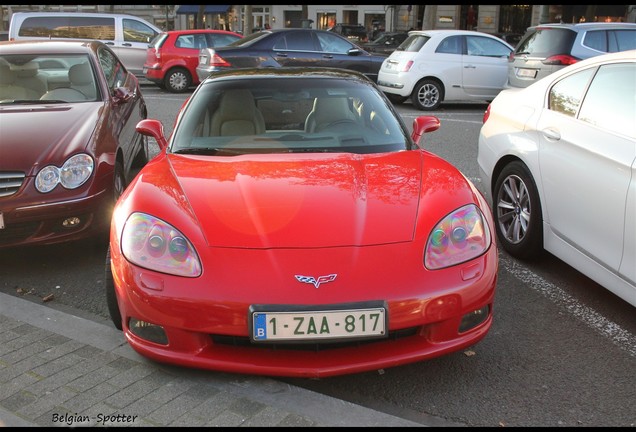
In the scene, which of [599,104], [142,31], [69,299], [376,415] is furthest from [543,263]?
[142,31]

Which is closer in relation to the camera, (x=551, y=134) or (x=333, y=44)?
(x=551, y=134)

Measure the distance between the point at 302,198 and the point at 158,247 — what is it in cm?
71

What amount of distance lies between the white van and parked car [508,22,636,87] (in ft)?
33.0

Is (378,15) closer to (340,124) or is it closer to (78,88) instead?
(78,88)

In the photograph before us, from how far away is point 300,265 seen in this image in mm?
2844

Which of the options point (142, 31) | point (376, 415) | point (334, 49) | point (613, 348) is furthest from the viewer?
point (142, 31)

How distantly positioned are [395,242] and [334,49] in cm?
1182

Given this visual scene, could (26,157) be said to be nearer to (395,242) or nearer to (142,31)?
(395,242)

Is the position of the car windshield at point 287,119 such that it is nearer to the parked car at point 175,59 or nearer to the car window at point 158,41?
the parked car at point 175,59

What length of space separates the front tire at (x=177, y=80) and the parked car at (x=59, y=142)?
9775mm

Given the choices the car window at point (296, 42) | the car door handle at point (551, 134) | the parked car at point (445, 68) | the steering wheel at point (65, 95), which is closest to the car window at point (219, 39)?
the car window at point (296, 42)

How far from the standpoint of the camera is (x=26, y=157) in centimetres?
443

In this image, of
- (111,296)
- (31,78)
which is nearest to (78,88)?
(31,78)

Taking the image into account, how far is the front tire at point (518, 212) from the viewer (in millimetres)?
4383
